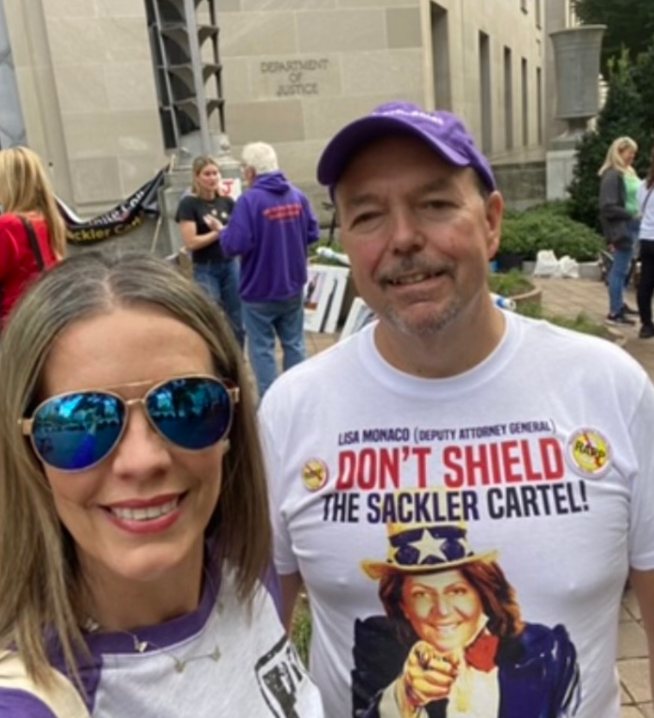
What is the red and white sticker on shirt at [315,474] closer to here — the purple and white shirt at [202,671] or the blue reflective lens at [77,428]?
the purple and white shirt at [202,671]

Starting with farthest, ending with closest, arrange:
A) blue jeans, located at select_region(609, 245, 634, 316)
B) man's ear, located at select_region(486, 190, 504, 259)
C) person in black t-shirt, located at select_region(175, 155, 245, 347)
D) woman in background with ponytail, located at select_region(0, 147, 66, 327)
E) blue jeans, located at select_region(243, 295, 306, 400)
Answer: blue jeans, located at select_region(609, 245, 634, 316)
person in black t-shirt, located at select_region(175, 155, 245, 347)
blue jeans, located at select_region(243, 295, 306, 400)
woman in background with ponytail, located at select_region(0, 147, 66, 327)
man's ear, located at select_region(486, 190, 504, 259)

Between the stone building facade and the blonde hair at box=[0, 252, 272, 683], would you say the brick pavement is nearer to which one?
the blonde hair at box=[0, 252, 272, 683]

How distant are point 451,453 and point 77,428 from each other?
673 mm

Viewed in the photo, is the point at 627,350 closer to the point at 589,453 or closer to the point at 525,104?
the point at 589,453

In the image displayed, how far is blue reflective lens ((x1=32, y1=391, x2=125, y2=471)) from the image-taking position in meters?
0.99

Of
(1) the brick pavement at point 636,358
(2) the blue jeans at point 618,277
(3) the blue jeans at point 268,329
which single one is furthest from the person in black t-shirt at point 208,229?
(2) the blue jeans at point 618,277

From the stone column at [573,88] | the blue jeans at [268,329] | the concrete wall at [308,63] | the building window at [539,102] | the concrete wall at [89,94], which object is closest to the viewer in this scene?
the blue jeans at [268,329]

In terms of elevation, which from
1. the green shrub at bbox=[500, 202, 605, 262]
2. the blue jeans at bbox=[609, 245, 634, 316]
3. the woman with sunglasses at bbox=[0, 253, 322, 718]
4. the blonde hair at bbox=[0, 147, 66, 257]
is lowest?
the green shrub at bbox=[500, 202, 605, 262]

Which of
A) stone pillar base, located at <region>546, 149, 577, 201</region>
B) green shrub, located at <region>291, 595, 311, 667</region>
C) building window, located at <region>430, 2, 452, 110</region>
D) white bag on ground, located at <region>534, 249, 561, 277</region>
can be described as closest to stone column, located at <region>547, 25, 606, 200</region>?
stone pillar base, located at <region>546, 149, 577, 201</region>

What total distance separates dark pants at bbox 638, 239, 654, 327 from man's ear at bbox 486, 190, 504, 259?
624 centimetres

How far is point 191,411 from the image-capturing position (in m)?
1.06

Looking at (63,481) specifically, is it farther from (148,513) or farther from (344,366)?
(344,366)

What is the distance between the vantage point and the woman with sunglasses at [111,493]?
995 mm

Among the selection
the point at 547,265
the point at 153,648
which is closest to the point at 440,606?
the point at 153,648
